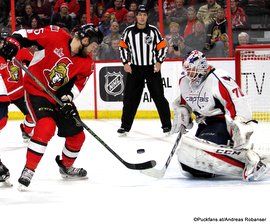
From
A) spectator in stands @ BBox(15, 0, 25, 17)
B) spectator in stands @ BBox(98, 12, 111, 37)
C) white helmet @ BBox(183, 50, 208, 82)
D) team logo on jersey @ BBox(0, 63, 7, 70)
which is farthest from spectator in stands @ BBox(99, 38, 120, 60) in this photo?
white helmet @ BBox(183, 50, 208, 82)

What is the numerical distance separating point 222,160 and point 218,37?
11.4 feet

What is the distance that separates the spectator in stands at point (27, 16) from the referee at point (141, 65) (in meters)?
1.70

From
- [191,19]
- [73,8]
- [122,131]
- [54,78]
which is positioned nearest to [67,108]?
[54,78]

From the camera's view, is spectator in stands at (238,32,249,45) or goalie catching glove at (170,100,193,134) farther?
spectator in stands at (238,32,249,45)

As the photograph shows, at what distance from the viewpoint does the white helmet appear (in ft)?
14.3

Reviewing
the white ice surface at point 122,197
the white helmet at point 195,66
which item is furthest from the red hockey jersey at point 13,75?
the white helmet at point 195,66

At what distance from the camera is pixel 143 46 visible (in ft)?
22.0

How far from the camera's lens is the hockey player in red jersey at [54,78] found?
4129 millimetres

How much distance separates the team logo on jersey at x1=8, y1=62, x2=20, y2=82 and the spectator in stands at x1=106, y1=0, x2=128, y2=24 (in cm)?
248

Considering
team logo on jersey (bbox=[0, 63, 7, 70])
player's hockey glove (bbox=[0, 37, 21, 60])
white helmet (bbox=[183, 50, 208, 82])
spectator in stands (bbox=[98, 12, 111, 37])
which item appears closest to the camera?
player's hockey glove (bbox=[0, 37, 21, 60])

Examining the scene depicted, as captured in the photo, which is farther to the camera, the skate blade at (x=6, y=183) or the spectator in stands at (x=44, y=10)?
the spectator in stands at (x=44, y=10)

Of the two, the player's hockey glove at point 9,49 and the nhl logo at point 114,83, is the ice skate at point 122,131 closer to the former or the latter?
the nhl logo at point 114,83

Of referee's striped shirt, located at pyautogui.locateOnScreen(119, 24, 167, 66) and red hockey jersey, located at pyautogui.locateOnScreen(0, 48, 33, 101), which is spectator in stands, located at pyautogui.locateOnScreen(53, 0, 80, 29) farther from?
red hockey jersey, located at pyautogui.locateOnScreen(0, 48, 33, 101)

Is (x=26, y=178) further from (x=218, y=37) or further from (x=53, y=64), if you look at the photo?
(x=218, y=37)
